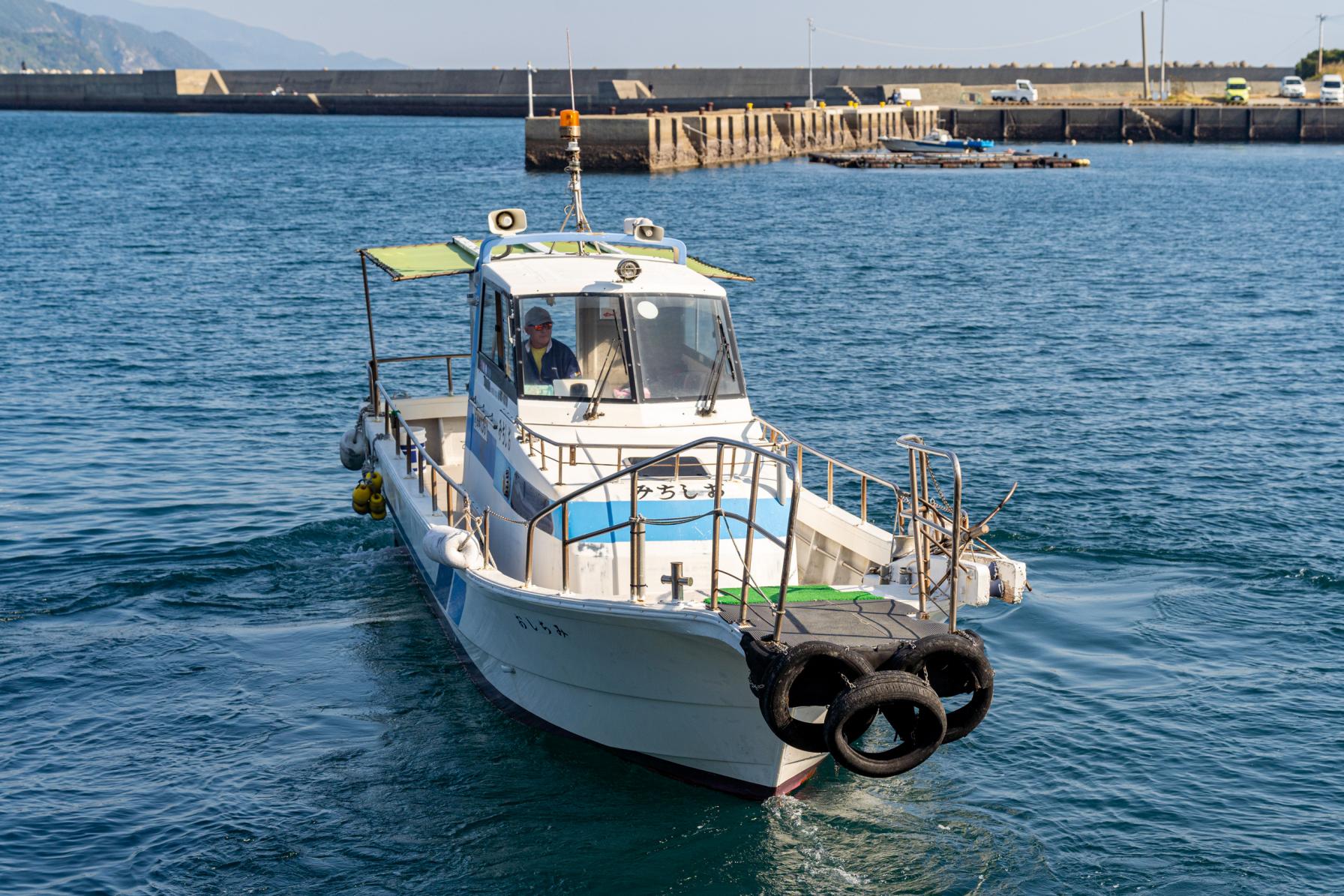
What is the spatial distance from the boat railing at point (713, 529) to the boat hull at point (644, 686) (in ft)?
0.93

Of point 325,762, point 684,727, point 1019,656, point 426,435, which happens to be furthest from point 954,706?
point 426,435

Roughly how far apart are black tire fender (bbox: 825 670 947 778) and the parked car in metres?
107

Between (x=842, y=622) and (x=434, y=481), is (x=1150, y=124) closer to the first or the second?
(x=434, y=481)

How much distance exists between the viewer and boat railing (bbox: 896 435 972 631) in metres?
9.16

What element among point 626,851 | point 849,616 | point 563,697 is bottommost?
point 626,851

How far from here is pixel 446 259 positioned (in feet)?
52.8

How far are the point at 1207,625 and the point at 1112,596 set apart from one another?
108 cm

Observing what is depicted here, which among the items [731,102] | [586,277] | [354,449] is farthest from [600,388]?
[731,102]

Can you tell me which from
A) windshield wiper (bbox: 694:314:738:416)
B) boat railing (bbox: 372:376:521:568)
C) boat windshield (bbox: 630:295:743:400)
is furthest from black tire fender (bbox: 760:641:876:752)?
boat windshield (bbox: 630:295:743:400)

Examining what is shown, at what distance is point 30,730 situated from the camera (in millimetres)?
12477

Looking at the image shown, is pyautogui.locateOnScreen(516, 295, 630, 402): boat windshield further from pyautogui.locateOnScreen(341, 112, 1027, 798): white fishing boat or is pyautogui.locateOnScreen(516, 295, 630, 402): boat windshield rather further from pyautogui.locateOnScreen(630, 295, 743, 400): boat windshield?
pyautogui.locateOnScreen(630, 295, 743, 400): boat windshield

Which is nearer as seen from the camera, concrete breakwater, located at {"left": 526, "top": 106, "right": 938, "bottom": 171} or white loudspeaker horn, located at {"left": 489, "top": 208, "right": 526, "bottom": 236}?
white loudspeaker horn, located at {"left": 489, "top": 208, "right": 526, "bottom": 236}

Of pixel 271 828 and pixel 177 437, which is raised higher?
pixel 177 437

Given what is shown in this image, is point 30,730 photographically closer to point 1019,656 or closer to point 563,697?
point 563,697
